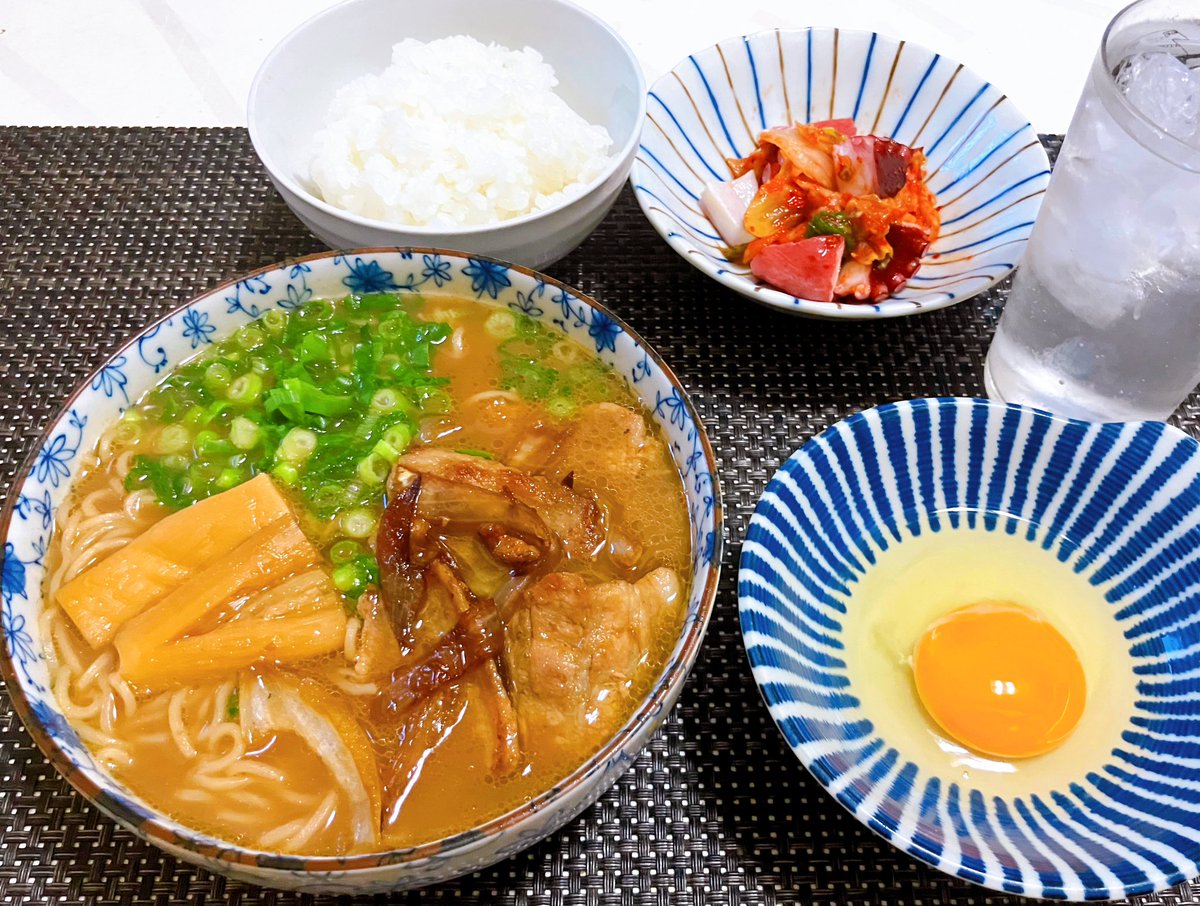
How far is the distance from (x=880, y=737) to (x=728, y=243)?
1506mm

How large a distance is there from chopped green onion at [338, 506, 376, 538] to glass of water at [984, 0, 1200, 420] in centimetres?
168

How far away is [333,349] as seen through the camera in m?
2.21

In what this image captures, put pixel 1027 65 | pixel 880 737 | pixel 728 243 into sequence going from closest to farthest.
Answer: pixel 880 737, pixel 728 243, pixel 1027 65

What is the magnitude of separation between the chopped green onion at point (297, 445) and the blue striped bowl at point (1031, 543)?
3.31 ft

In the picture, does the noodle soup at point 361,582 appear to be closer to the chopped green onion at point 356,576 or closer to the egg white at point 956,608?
the chopped green onion at point 356,576

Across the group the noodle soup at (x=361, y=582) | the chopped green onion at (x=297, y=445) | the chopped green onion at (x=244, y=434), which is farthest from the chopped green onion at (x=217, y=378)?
the chopped green onion at (x=297, y=445)

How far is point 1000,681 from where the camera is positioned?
1.88 m

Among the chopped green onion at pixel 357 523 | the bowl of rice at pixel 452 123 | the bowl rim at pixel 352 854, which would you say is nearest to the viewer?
the bowl rim at pixel 352 854

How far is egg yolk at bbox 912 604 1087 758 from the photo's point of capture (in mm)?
1832

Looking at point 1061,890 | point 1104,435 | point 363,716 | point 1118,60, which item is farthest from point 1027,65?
point 363,716

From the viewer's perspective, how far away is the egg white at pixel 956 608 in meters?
1.82

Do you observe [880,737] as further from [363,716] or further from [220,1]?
[220,1]

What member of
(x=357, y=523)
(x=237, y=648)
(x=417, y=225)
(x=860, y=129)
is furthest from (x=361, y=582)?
(x=860, y=129)

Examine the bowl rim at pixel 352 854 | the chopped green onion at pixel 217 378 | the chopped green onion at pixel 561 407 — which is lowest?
the bowl rim at pixel 352 854
